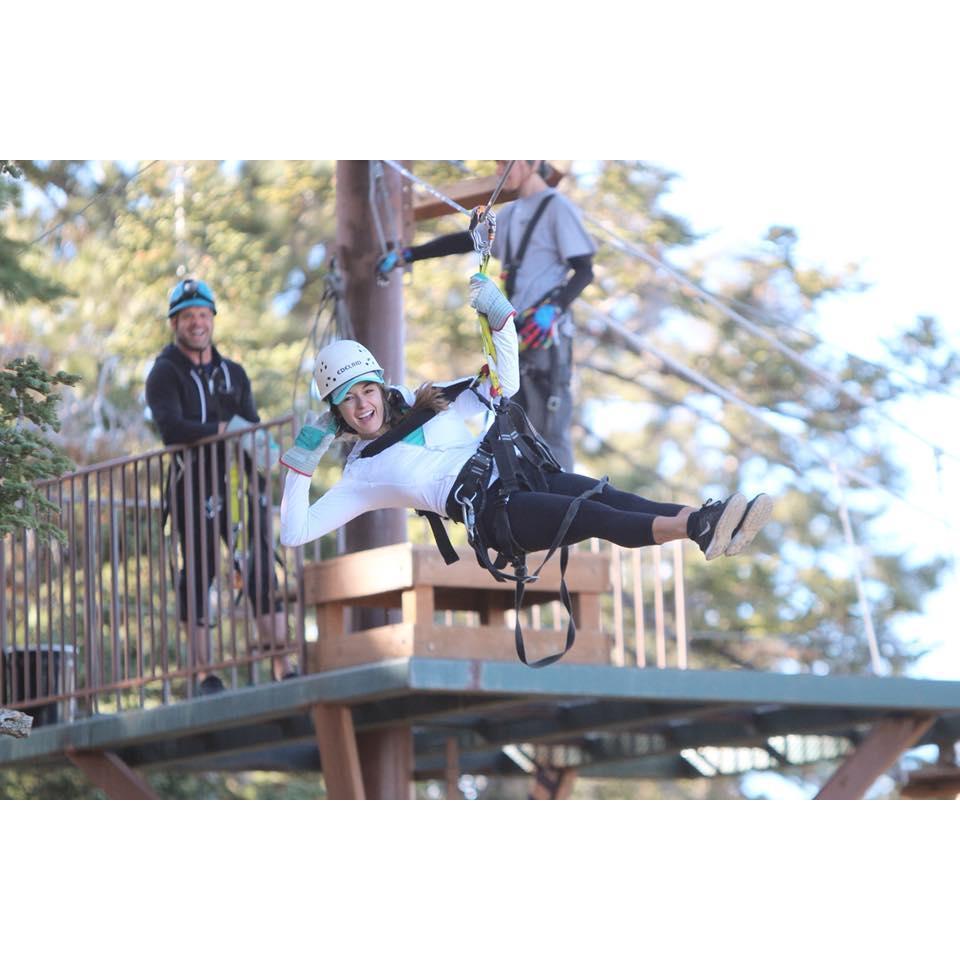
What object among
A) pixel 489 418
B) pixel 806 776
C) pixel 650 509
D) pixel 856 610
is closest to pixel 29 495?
pixel 489 418

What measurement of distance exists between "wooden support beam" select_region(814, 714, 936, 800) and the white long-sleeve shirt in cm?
432

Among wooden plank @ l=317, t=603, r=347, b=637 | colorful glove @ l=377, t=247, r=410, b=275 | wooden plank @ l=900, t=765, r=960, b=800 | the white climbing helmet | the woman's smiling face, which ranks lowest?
wooden plank @ l=900, t=765, r=960, b=800

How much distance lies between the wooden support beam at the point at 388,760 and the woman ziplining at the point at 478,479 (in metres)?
3.13

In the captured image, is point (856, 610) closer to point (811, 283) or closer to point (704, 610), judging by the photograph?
point (704, 610)

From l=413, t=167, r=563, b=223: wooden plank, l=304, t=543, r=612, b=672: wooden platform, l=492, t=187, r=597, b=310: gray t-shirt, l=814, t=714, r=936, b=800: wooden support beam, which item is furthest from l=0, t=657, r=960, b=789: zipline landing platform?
l=413, t=167, r=563, b=223: wooden plank

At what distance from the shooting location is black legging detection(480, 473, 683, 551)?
6.68 metres

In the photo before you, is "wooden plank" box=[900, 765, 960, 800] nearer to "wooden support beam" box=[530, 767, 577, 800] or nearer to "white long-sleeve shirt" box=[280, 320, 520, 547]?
"wooden support beam" box=[530, 767, 577, 800]

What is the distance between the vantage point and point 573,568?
952cm

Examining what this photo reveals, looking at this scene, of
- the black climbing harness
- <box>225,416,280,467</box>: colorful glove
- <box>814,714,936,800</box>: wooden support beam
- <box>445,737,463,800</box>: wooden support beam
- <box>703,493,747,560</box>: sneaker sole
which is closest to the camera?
<box>703,493,747,560</box>: sneaker sole

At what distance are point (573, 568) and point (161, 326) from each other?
9309 mm

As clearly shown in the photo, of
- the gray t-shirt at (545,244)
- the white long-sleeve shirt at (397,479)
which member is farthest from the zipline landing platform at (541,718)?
the gray t-shirt at (545,244)

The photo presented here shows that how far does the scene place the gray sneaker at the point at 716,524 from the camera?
6.46 meters

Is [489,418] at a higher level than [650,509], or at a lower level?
higher

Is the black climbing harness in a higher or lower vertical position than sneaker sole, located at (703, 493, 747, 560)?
higher
